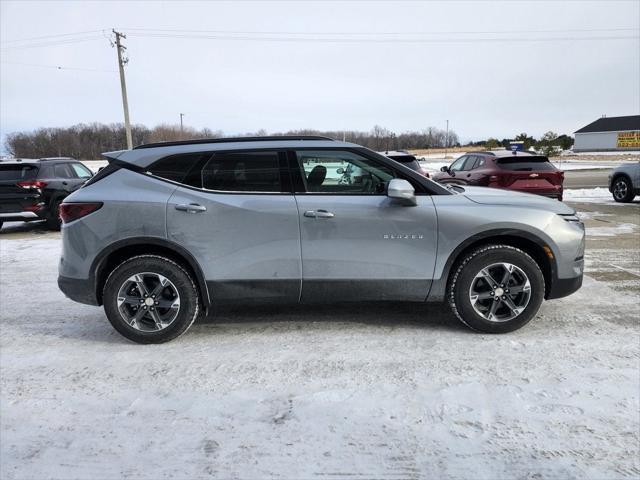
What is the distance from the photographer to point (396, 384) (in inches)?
→ 121

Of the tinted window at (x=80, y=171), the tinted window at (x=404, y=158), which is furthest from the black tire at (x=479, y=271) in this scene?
the tinted window at (x=80, y=171)

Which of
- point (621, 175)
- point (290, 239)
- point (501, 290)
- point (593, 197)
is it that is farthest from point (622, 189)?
point (290, 239)

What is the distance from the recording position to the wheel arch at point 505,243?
12.5 feet

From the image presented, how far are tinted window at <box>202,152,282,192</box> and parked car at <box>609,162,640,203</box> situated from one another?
12.8 metres

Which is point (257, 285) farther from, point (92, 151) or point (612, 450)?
point (92, 151)

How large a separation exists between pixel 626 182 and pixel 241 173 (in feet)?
43.4

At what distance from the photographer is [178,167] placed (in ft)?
12.7

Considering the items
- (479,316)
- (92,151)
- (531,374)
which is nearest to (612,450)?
(531,374)

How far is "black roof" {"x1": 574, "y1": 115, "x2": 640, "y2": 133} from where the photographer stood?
87106 millimetres

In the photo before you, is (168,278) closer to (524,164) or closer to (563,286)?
(563,286)

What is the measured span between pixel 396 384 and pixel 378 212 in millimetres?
1385

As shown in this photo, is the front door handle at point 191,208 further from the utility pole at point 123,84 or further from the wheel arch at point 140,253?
the utility pole at point 123,84

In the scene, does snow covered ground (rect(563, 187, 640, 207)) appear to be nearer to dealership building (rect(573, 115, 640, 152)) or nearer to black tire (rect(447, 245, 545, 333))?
black tire (rect(447, 245, 545, 333))

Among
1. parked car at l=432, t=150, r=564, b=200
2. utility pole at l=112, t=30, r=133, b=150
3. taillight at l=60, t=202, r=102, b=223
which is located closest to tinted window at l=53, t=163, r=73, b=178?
taillight at l=60, t=202, r=102, b=223
